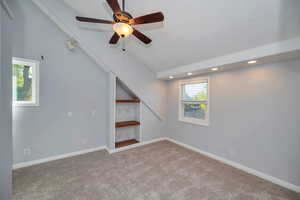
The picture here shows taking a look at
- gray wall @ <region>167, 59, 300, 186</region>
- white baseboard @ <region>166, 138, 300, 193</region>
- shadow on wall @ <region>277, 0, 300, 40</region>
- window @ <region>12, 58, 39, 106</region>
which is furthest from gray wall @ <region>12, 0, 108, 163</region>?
shadow on wall @ <region>277, 0, 300, 40</region>

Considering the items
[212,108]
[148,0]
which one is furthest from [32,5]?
[212,108]

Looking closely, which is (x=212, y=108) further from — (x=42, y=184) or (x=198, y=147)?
(x=42, y=184)

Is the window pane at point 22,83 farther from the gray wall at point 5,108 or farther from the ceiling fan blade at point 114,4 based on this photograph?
the ceiling fan blade at point 114,4

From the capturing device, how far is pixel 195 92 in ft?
11.4

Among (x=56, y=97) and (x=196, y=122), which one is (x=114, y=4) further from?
(x=196, y=122)

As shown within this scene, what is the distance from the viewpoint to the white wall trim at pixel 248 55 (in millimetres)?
1674

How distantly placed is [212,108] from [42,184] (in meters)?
3.72

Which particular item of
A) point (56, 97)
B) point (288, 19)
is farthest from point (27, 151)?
point (288, 19)

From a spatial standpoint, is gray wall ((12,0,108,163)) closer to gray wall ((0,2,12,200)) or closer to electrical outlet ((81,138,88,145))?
electrical outlet ((81,138,88,145))

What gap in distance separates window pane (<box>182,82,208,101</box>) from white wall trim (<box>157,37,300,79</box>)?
0.66 m

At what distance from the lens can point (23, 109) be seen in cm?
246

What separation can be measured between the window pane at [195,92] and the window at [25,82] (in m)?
3.78

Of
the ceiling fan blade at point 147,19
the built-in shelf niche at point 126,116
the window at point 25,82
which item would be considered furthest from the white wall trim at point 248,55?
the window at point 25,82

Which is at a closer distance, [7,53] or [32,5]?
[7,53]
